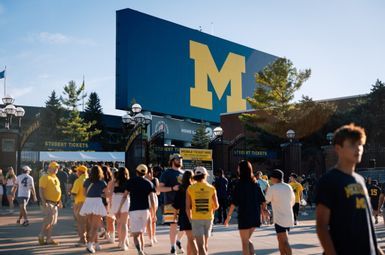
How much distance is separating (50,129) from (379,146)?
132 ft

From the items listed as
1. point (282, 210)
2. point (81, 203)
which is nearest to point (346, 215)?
point (282, 210)

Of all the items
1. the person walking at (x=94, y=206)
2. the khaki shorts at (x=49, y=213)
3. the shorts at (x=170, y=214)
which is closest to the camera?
the shorts at (x=170, y=214)

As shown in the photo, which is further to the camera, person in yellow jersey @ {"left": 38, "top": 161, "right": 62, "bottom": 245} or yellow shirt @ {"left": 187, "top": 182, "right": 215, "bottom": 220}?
person in yellow jersey @ {"left": 38, "top": 161, "right": 62, "bottom": 245}

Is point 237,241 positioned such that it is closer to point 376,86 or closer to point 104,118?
point 376,86

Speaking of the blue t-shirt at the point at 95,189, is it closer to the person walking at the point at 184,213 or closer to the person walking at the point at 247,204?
the person walking at the point at 184,213

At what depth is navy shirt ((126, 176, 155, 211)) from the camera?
33.7 ft

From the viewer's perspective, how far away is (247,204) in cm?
884

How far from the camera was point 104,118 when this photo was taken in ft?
228

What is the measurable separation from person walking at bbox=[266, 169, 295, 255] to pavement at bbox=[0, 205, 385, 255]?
2.45 meters

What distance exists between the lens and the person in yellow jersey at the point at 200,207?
28.9 feet

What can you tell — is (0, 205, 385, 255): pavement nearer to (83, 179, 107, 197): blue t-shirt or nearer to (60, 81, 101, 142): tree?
(83, 179, 107, 197): blue t-shirt

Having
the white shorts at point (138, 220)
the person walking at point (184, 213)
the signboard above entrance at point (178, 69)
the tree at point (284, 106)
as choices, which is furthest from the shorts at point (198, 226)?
the signboard above entrance at point (178, 69)

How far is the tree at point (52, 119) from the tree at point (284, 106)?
88.0 ft

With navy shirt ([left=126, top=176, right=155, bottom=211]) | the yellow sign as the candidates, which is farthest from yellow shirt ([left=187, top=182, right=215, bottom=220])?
the yellow sign
